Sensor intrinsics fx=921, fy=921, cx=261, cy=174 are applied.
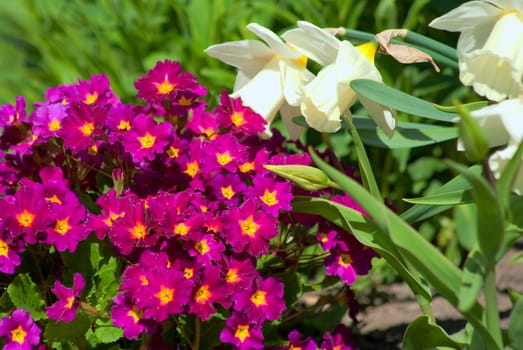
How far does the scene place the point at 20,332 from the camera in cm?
145

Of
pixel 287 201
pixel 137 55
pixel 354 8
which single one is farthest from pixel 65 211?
pixel 137 55

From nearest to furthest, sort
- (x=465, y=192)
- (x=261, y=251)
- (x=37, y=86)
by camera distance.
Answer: (x=465, y=192) < (x=261, y=251) < (x=37, y=86)

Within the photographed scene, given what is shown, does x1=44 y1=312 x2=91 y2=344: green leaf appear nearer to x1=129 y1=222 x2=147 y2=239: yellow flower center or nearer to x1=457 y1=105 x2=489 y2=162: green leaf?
x1=129 y1=222 x2=147 y2=239: yellow flower center

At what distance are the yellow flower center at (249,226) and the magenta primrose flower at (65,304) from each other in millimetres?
265

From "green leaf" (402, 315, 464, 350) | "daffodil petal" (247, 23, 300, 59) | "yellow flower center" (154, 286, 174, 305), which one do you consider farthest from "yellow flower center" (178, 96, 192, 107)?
"green leaf" (402, 315, 464, 350)

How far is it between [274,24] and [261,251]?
5.23 feet

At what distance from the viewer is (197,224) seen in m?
1.42

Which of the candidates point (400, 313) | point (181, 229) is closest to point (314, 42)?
point (181, 229)

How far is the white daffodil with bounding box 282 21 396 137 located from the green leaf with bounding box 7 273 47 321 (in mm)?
539

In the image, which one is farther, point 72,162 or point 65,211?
point 72,162

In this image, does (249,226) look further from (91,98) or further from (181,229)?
(91,98)

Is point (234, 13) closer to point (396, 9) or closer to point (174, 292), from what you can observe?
point (396, 9)

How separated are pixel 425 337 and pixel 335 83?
1.36 feet

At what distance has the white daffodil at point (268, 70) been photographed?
153cm
